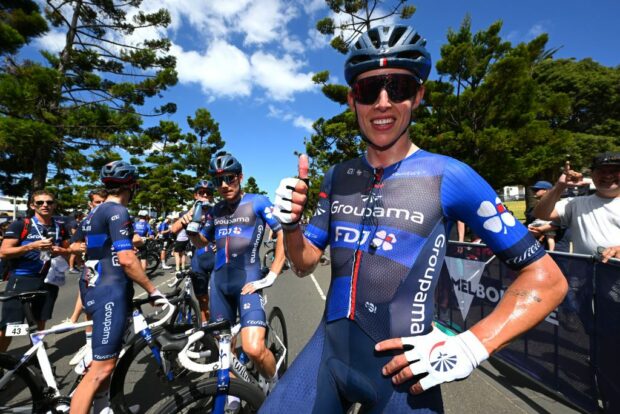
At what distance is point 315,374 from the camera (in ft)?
4.97

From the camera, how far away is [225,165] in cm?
376

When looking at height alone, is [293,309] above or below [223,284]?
below

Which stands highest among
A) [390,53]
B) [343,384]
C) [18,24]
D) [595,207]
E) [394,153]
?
[18,24]

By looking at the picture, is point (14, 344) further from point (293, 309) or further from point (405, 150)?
point (405, 150)

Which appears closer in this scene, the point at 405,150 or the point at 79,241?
the point at 405,150

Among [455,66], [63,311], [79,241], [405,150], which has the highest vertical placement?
[455,66]

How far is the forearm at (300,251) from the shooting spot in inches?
62.3

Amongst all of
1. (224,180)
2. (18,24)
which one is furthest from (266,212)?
(18,24)

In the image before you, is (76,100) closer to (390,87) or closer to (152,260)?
(152,260)

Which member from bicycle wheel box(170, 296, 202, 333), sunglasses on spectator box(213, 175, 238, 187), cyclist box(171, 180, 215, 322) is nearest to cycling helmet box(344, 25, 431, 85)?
sunglasses on spectator box(213, 175, 238, 187)

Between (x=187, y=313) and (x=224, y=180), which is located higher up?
(x=224, y=180)

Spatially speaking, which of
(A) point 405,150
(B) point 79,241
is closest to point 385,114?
(A) point 405,150

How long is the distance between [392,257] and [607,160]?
338 cm

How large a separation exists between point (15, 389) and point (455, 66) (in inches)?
767
